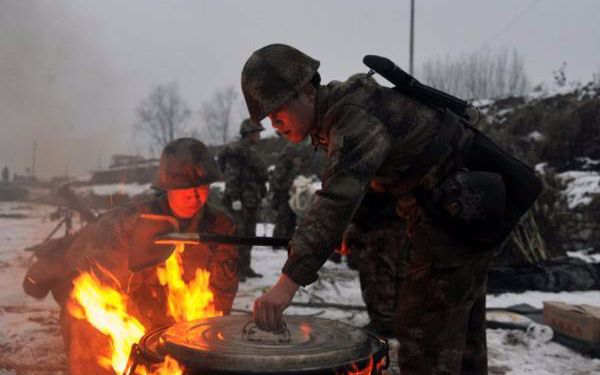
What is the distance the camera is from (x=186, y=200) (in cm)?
394

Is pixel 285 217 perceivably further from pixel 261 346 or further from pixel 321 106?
pixel 261 346

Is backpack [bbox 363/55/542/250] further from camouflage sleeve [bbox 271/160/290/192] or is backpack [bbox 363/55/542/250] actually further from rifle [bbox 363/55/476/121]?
camouflage sleeve [bbox 271/160/290/192]

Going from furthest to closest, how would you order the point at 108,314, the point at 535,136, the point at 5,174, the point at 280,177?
the point at 5,174 → the point at 535,136 → the point at 280,177 → the point at 108,314

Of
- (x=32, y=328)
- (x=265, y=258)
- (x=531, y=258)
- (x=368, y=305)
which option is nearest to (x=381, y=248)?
(x=368, y=305)

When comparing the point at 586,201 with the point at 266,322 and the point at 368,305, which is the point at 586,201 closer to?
the point at 368,305

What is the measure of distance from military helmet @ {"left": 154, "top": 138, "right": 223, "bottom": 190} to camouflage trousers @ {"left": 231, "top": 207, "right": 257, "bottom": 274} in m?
4.72

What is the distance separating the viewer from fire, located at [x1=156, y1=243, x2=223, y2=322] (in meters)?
3.61

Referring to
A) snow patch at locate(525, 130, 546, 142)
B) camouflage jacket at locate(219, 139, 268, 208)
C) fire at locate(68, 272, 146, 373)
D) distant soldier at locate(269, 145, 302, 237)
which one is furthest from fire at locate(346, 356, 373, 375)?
snow patch at locate(525, 130, 546, 142)

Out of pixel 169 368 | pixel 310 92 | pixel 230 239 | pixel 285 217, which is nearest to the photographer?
pixel 169 368

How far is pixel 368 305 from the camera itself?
218 inches

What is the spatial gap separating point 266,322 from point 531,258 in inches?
311

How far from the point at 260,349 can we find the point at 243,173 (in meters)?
7.20

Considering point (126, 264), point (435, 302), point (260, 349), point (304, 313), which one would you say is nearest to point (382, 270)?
point (304, 313)

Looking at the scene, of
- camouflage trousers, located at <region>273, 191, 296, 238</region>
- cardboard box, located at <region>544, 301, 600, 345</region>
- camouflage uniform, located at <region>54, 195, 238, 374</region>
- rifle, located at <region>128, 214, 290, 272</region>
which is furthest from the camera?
Result: camouflage trousers, located at <region>273, 191, 296, 238</region>
